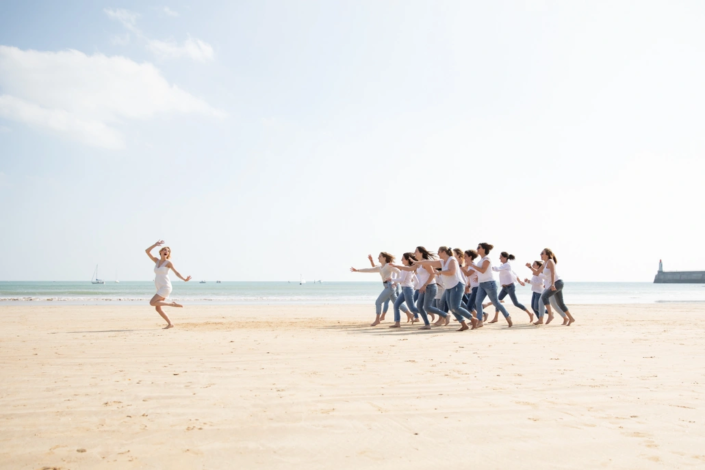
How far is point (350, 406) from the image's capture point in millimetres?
4195

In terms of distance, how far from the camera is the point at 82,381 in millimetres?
5086

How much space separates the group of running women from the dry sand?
9.61 ft

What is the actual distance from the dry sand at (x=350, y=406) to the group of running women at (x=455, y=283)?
293 cm

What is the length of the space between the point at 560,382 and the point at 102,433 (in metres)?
4.25

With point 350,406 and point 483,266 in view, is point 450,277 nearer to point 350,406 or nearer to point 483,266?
point 483,266

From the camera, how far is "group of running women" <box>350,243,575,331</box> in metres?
10.5

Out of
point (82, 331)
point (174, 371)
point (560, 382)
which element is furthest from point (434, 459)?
point (82, 331)

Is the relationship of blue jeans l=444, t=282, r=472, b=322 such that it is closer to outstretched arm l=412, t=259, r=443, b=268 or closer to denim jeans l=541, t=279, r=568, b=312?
outstretched arm l=412, t=259, r=443, b=268

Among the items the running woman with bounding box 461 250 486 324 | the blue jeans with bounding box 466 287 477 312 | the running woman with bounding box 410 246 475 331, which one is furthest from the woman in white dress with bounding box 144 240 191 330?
the blue jeans with bounding box 466 287 477 312

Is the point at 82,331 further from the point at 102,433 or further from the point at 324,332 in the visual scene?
the point at 102,433

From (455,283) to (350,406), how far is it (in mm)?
6599

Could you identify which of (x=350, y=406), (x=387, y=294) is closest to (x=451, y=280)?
(x=387, y=294)

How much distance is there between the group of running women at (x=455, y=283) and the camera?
1046 cm

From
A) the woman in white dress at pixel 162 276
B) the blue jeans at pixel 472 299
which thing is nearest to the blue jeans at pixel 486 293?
the blue jeans at pixel 472 299
